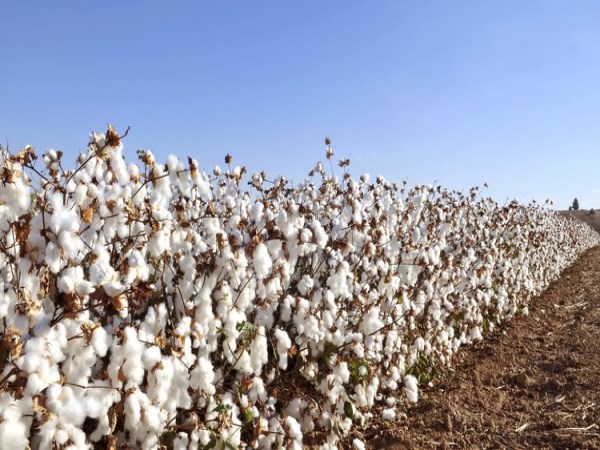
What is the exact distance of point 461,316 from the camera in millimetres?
6875

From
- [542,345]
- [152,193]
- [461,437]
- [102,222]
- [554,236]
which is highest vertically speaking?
[554,236]

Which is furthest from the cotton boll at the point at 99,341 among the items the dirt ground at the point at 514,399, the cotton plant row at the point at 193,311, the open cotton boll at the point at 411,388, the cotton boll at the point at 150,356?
the open cotton boll at the point at 411,388

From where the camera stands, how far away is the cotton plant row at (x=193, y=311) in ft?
7.11

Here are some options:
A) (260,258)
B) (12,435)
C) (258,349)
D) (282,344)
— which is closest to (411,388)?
(282,344)

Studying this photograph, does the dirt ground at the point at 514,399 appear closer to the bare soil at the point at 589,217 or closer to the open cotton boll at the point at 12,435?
the open cotton boll at the point at 12,435

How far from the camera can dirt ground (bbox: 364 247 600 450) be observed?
4383 millimetres

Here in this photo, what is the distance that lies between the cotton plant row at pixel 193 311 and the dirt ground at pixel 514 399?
26 centimetres

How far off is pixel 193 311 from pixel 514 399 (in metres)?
3.76

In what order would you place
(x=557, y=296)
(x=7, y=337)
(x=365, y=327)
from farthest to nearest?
(x=557, y=296) < (x=365, y=327) < (x=7, y=337)

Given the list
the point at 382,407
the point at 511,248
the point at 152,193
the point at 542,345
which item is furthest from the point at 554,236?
the point at 152,193

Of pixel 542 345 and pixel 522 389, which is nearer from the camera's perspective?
pixel 522 389

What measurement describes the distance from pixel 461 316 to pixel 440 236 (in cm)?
106

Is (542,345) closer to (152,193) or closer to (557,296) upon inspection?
(557,296)

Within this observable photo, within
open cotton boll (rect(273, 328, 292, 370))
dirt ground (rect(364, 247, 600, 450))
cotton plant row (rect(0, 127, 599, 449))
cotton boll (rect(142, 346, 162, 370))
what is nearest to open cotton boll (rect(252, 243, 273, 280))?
cotton plant row (rect(0, 127, 599, 449))
